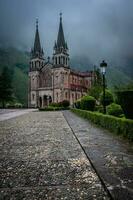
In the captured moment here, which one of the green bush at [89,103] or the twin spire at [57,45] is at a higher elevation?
the twin spire at [57,45]

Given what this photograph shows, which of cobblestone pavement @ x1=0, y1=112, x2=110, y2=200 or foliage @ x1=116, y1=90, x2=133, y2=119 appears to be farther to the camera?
foliage @ x1=116, y1=90, x2=133, y2=119

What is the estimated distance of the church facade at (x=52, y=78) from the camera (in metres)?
88.1

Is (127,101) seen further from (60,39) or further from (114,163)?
(60,39)

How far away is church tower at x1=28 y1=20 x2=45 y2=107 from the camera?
93113mm

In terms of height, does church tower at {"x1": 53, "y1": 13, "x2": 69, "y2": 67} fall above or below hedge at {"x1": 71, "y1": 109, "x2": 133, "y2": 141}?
above

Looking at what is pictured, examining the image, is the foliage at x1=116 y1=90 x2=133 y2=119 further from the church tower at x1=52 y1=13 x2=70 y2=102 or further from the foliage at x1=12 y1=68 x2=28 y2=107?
the foliage at x1=12 y1=68 x2=28 y2=107

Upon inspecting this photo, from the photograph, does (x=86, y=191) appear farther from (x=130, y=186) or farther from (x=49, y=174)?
(x=49, y=174)

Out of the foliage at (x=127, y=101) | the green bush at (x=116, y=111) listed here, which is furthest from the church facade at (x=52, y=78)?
the foliage at (x=127, y=101)

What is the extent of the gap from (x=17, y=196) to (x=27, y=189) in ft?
1.12

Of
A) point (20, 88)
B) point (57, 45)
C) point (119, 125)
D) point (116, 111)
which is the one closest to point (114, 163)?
point (119, 125)

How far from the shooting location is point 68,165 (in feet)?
19.3

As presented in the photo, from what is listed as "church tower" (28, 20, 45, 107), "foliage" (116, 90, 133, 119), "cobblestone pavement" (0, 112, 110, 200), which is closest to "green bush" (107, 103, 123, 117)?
"foliage" (116, 90, 133, 119)

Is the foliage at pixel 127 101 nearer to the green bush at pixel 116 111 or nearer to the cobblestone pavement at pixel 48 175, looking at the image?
the cobblestone pavement at pixel 48 175

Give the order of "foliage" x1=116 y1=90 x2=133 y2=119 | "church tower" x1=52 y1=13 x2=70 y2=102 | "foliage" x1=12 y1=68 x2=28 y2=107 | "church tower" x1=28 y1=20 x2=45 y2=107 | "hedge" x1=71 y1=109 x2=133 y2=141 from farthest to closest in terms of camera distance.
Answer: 1. "foliage" x1=12 y1=68 x2=28 y2=107
2. "church tower" x1=28 y1=20 x2=45 y2=107
3. "church tower" x1=52 y1=13 x2=70 y2=102
4. "foliage" x1=116 y1=90 x2=133 y2=119
5. "hedge" x1=71 y1=109 x2=133 y2=141
